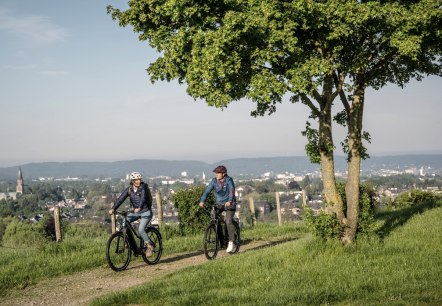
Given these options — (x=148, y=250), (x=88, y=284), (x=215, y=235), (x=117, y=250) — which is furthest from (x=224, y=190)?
(x=88, y=284)

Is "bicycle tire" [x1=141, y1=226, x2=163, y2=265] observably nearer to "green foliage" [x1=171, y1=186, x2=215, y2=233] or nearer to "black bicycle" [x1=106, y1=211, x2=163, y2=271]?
"black bicycle" [x1=106, y1=211, x2=163, y2=271]

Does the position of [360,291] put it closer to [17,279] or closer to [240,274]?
[240,274]

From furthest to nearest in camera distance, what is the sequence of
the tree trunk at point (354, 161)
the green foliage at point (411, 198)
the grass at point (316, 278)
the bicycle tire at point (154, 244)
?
the green foliage at point (411, 198)
the bicycle tire at point (154, 244)
the tree trunk at point (354, 161)
the grass at point (316, 278)

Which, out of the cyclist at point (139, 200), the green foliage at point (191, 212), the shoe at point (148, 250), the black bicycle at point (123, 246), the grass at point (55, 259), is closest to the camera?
the grass at point (55, 259)

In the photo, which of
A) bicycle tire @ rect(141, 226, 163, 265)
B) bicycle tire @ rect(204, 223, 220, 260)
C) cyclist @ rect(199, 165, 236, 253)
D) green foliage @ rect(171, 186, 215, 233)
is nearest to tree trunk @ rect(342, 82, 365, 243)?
cyclist @ rect(199, 165, 236, 253)

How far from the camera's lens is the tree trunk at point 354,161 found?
39.0 feet

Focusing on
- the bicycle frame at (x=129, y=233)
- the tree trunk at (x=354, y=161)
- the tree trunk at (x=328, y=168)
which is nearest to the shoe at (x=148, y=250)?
the bicycle frame at (x=129, y=233)

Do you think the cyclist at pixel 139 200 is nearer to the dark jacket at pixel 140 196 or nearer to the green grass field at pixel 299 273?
the dark jacket at pixel 140 196

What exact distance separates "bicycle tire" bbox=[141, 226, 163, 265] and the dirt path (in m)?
0.17

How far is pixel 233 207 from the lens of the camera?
1274 centimetres

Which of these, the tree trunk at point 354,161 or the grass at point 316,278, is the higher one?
the tree trunk at point 354,161

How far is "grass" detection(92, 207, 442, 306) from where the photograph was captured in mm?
7840

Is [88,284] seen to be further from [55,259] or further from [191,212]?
[191,212]

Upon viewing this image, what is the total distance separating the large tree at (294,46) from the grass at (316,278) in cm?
130
